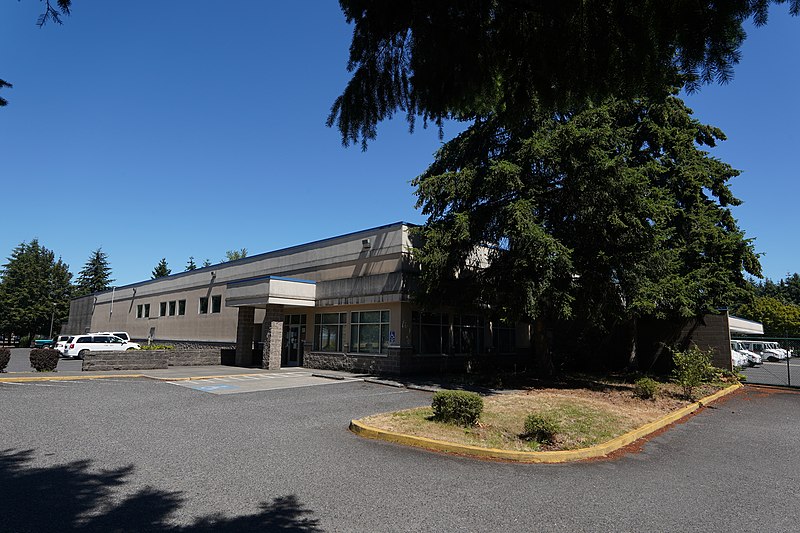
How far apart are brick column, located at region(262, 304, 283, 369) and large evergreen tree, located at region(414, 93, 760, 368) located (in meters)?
9.83

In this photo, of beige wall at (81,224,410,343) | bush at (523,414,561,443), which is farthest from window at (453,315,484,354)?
bush at (523,414,561,443)

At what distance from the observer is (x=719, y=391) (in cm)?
1848

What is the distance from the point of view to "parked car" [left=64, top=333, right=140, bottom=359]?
31203 millimetres

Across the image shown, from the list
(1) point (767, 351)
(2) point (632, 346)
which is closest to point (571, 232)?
(2) point (632, 346)

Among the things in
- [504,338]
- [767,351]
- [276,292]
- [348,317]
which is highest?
[276,292]

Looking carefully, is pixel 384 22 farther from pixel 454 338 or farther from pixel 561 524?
pixel 454 338

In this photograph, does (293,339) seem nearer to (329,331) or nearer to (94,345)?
(329,331)

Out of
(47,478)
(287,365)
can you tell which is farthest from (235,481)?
(287,365)

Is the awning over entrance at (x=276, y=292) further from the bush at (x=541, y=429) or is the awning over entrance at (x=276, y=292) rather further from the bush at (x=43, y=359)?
the bush at (x=541, y=429)

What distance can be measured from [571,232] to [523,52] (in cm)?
1525

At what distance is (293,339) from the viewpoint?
1099 inches

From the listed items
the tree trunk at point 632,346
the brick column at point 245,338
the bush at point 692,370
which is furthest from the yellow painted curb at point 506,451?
the brick column at point 245,338

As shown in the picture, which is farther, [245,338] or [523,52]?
[245,338]

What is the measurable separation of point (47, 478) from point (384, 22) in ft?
22.9
